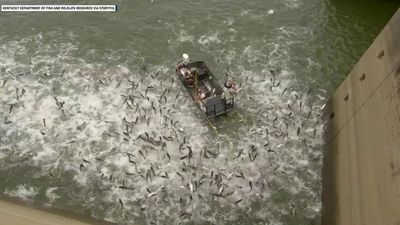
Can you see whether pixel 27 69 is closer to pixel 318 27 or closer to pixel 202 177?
pixel 202 177

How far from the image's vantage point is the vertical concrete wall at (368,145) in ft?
44.4

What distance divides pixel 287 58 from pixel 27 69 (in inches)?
639

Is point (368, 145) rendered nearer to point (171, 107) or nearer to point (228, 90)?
point (228, 90)

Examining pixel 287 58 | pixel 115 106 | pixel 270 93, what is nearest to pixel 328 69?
pixel 287 58

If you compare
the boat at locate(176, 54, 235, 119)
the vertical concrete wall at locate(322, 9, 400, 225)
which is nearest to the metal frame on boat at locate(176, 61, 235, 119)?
the boat at locate(176, 54, 235, 119)

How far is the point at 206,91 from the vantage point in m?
22.3

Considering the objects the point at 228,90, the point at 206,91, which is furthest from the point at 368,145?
the point at 206,91

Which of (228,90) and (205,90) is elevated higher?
(228,90)

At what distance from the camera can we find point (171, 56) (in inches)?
1029

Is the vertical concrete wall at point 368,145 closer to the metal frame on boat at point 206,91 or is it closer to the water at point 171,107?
the water at point 171,107

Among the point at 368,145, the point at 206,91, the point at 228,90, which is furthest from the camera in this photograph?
the point at 206,91

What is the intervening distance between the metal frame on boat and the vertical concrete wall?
5536 millimetres

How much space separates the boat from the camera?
21438 mm

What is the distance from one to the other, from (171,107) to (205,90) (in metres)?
2.17
